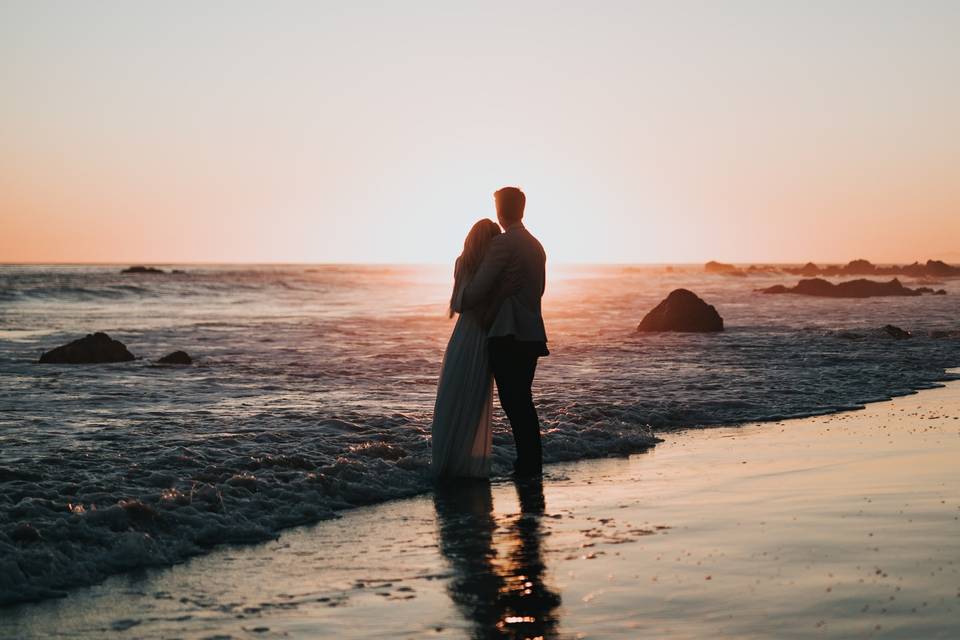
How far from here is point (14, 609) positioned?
185 inches

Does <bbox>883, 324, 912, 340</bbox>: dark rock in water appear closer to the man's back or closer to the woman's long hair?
the man's back

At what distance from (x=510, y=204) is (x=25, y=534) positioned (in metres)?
4.21

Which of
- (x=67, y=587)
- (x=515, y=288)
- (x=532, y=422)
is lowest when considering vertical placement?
(x=67, y=587)

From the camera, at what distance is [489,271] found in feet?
24.7

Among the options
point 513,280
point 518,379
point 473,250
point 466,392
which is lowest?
point 466,392

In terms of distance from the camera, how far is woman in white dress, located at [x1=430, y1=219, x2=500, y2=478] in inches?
304

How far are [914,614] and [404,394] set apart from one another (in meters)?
9.52

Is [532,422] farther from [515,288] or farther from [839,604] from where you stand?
[839,604]

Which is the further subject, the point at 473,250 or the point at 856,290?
the point at 856,290

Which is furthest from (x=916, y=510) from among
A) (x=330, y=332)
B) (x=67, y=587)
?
(x=330, y=332)

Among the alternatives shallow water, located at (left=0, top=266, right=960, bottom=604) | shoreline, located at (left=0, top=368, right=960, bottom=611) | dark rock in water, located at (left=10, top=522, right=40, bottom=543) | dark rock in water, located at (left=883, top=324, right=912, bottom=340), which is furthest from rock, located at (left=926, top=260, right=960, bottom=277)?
dark rock in water, located at (left=10, top=522, right=40, bottom=543)

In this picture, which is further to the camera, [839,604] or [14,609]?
[14,609]

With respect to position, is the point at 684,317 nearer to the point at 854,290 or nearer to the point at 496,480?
the point at 496,480

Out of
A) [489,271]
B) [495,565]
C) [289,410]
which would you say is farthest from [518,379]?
[289,410]
